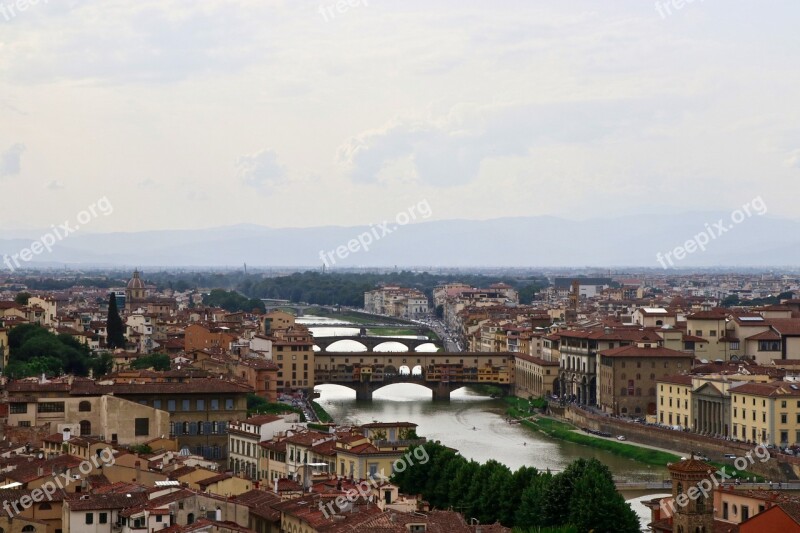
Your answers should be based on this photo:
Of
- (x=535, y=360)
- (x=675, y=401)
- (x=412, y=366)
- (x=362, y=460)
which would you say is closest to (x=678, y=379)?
(x=675, y=401)

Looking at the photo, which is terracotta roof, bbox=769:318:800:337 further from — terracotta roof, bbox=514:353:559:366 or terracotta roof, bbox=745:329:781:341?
terracotta roof, bbox=514:353:559:366

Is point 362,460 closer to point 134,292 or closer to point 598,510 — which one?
point 598,510

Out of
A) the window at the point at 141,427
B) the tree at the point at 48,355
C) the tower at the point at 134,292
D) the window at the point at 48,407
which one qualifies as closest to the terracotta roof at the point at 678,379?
the tree at the point at 48,355

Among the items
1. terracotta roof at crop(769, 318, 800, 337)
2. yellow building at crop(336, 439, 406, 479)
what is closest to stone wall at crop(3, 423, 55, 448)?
yellow building at crop(336, 439, 406, 479)

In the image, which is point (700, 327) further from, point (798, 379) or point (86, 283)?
point (86, 283)

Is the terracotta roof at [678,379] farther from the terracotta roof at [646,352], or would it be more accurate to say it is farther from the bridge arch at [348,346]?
the bridge arch at [348,346]

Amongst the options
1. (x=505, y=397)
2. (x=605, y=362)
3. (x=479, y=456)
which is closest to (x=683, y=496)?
(x=479, y=456)

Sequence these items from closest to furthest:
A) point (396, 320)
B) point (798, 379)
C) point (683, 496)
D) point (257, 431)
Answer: point (683, 496) → point (257, 431) → point (798, 379) → point (396, 320)
